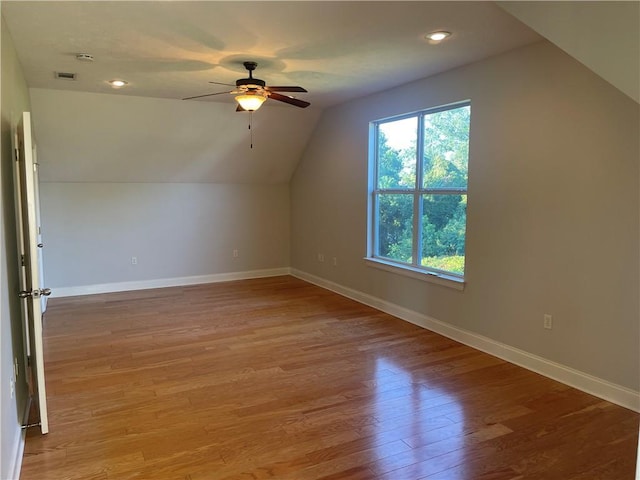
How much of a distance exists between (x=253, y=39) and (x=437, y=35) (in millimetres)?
1264

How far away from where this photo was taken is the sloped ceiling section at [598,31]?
73.2 inches

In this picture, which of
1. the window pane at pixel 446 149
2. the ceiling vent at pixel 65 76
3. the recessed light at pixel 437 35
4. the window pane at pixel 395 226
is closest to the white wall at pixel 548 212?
the window pane at pixel 446 149

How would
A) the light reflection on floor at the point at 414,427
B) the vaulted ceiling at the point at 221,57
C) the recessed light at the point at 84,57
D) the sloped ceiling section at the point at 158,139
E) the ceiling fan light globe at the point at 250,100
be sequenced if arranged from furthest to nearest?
the sloped ceiling section at the point at 158,139 → the ceiling fan light globe at the point at 250,100 → the recessed light at the point at 84,57 → the light reflection on floor at the point at 414,427 → the vaulted ceiling at the point at 221,57

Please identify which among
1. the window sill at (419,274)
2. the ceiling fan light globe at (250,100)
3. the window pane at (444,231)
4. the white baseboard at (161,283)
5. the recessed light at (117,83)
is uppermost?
the recessed light at (117,83)

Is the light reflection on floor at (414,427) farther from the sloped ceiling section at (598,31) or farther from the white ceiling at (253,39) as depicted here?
the white ceiling at (253,39)

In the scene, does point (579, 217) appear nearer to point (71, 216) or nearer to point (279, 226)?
point (279, 226)

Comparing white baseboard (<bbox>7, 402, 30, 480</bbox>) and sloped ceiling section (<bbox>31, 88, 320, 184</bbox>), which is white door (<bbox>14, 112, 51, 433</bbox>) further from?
sloped ceiling section (<bbox>31, 88, 320, 184</bbox>)

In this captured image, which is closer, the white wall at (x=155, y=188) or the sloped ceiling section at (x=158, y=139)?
the sloped ceiling section at (x=158, y=139)

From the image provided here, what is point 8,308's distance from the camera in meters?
2.37

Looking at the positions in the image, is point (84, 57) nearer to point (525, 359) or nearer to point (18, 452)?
point (18, 452)

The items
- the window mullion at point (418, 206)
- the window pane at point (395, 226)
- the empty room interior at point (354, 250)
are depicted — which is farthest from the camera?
the window pane at point (395, 226)

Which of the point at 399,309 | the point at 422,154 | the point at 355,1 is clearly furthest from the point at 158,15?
the point at 399,309

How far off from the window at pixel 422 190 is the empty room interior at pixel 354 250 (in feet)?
0.08

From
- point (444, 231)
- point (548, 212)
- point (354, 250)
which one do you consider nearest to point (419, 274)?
point (444, 231)
